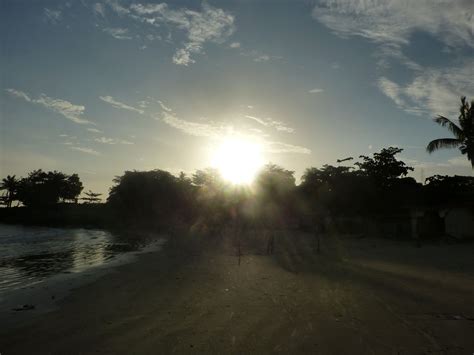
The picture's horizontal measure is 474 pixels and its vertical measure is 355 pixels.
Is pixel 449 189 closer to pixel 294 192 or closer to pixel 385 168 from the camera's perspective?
pixel 385 168

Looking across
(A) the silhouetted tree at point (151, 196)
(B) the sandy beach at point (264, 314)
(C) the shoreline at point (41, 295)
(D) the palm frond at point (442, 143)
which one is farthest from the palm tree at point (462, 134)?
(A) the silhouetted tree at point (151, 196)

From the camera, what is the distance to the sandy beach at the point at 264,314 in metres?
6.12

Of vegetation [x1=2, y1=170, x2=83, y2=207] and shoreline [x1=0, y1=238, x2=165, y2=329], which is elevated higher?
vegetation [x1=2, y1=170, x2=83, y2=207]

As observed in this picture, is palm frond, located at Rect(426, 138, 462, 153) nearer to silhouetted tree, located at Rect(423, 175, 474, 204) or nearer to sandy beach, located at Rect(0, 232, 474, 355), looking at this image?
silhouetted tree, located at Rect(423, 175, 474, 204)

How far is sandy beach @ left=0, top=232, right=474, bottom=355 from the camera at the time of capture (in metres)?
6.12

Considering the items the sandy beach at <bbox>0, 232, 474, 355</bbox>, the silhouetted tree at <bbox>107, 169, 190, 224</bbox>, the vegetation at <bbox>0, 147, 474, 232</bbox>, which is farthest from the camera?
the silhouetted tree at <bbox>107, 169, 190, 224</bbox>

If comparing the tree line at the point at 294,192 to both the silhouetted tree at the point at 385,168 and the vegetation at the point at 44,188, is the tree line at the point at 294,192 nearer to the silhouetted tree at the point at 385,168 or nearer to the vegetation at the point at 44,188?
the silhouetted tree at the point at 385,168

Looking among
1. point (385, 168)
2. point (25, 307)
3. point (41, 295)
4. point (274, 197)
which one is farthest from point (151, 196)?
point (25, 307)

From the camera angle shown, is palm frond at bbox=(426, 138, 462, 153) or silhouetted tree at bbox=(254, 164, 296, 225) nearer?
palm frond at bbox=(426, 138, 462, 153)

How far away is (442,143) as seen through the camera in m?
28.9

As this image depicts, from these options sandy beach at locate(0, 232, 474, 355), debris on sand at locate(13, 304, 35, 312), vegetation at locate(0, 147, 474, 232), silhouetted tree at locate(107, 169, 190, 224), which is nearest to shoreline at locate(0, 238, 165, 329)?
debris on sand at locate(13, 304, 35, 312)

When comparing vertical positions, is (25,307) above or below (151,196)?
below

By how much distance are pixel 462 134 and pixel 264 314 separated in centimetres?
2749

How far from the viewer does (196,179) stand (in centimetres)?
6425
